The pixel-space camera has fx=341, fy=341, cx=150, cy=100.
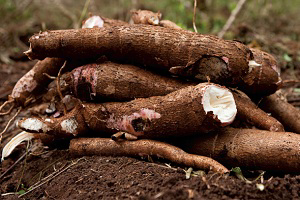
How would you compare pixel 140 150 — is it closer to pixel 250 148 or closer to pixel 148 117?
pixel 148 117

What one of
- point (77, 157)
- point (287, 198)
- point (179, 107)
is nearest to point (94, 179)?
point (77, 157)

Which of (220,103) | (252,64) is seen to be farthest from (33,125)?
(252,64)

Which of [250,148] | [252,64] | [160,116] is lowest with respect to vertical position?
[250,148]

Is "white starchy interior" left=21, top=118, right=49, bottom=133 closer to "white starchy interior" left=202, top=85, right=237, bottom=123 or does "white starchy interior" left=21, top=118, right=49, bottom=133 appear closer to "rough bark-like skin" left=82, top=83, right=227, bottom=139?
"rough bark-like skin" left=82, top=83, right=227, bottom=139

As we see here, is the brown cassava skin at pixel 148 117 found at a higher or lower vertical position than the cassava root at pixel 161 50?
lower

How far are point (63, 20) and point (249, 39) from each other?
3835mm

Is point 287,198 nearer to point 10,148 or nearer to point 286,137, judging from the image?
point 286,137

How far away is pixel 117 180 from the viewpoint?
186 cm

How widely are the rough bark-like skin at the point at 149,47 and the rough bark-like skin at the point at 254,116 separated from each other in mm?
171

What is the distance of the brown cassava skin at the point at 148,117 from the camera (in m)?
Result: 1.97

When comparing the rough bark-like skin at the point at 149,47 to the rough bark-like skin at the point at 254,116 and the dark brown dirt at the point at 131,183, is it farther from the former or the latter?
the dark brown dirt at the point at 131,183

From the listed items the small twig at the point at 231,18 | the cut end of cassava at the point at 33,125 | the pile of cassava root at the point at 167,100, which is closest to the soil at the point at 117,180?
the pile of cassava root at the point at 167,100

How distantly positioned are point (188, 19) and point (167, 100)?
197 inches

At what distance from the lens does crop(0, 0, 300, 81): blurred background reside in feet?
16.1
